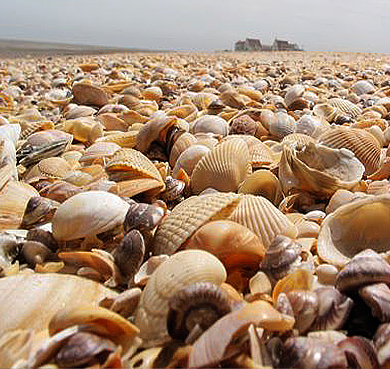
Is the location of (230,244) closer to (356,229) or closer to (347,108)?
(356,229)

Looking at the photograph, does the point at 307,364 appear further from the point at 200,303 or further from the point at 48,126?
the point at 48,126


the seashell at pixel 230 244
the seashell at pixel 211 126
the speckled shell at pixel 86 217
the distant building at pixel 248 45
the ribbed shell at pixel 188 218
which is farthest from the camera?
the distant building at pixel 248 45

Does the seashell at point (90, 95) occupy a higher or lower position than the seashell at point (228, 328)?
higher

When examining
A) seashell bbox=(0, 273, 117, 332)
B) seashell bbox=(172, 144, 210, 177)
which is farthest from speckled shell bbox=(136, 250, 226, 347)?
seashell bbox=(172, 144, 210, 177)

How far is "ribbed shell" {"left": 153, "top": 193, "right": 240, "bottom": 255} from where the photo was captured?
5.67 feet

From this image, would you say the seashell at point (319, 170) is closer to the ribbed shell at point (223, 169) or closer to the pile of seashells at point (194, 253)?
the pile of seashells at point (194, 253)

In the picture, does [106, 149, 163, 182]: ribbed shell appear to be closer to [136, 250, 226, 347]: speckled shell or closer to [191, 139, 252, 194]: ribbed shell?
[191, 139, 252, 194]: ribbed shell

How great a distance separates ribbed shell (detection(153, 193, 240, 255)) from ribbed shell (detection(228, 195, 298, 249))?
0.06 m

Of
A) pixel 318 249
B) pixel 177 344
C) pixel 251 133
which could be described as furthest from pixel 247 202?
pixel 251 133

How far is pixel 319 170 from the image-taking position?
248 centimetres

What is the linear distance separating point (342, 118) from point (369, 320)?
2955 mm

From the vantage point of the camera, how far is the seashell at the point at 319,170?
235 cm

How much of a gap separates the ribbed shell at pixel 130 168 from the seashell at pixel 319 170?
2.36 feet

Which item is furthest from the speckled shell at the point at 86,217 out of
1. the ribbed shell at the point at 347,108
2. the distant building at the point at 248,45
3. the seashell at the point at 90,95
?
the distant building at the point at 248,45
